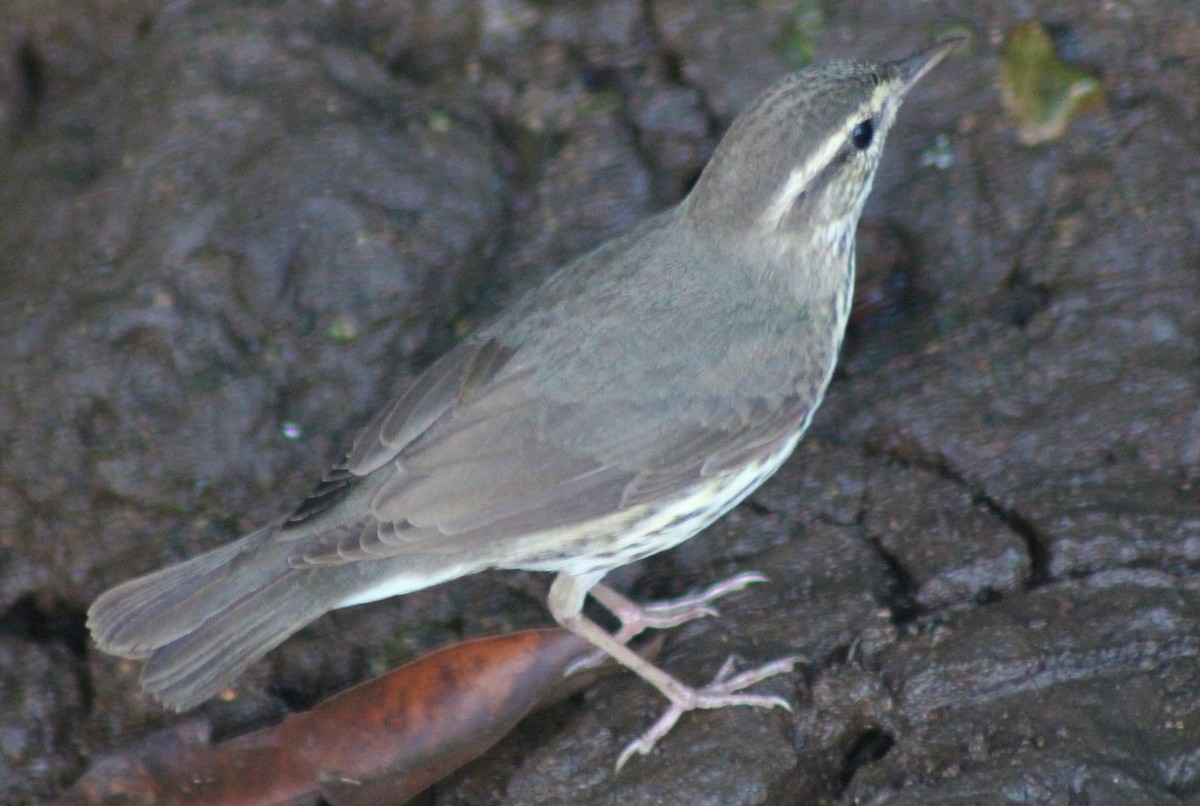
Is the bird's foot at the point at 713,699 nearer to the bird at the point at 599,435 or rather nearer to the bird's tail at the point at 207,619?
the bird at the point at 599,435

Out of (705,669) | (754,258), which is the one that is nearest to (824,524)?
(705,669)

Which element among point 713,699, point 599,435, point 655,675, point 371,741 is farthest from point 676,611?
point 371,741

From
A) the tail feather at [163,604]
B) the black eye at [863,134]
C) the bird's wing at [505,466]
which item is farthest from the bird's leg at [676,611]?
the black eye at [863,134]

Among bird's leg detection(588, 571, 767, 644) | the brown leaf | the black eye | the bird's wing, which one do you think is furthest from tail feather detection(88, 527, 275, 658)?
the black eye

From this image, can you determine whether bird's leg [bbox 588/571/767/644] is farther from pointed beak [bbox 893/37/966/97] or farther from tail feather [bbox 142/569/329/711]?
pointed beak [bbox 893/37/966/97]

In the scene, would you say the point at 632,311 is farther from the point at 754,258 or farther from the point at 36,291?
the point at 36,291

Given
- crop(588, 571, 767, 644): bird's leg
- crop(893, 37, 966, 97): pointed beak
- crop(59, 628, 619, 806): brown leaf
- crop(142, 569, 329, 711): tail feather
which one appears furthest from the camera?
crop(588, 571, 767, 644): bird's leg

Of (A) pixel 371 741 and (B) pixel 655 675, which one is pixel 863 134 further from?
(A) pixel 371 741
